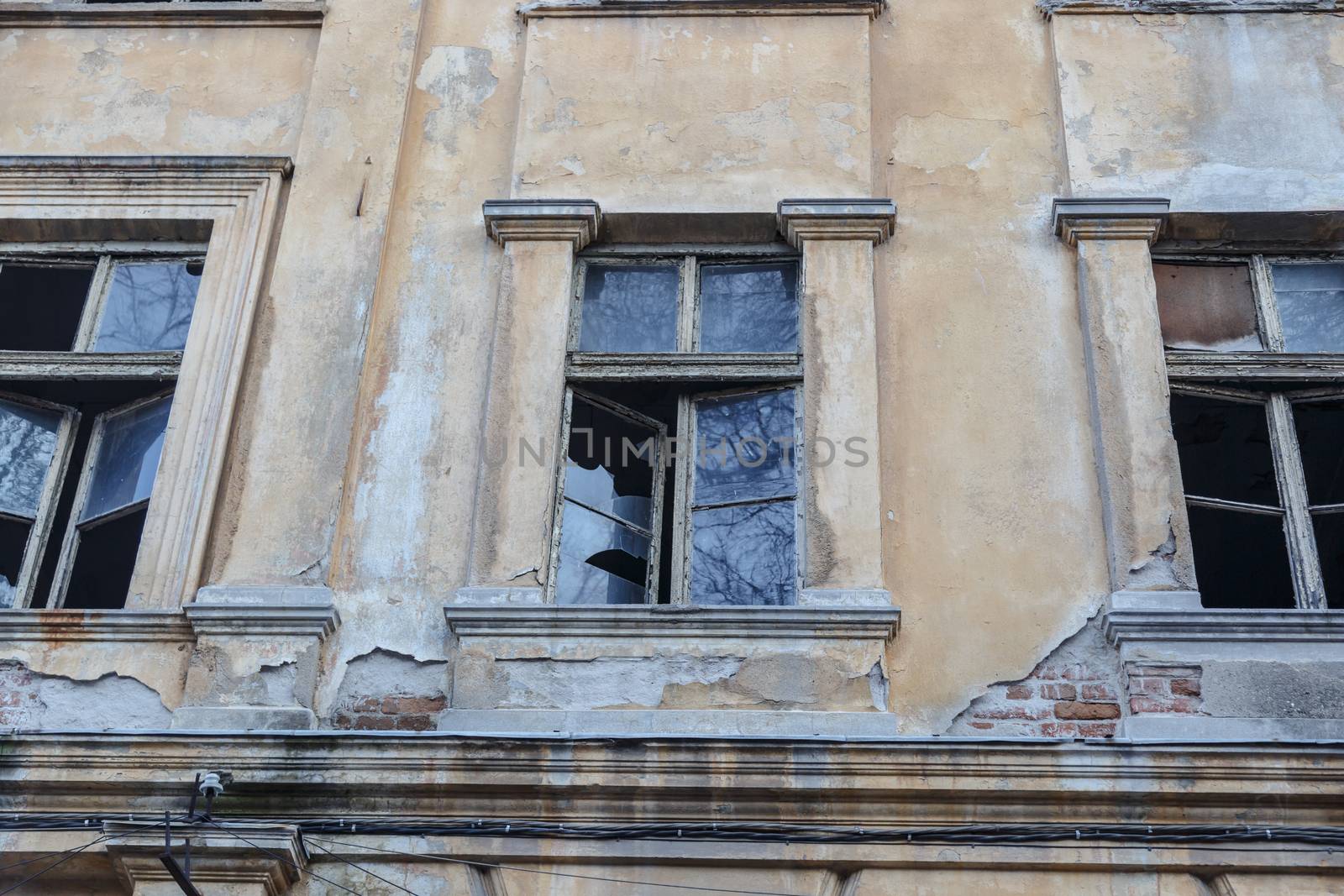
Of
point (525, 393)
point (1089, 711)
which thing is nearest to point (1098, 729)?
point (1089, 711)

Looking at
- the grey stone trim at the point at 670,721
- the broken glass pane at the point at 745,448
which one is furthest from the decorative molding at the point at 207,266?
the broken glass pane at the point at 745,448

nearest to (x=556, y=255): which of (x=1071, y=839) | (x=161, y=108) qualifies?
(x=161, y=108)

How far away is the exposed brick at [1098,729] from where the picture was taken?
5.65m

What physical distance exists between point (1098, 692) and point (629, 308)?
2393 millimetres

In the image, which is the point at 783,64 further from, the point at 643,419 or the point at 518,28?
the point at 643,419

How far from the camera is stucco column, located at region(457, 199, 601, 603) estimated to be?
19.9ft

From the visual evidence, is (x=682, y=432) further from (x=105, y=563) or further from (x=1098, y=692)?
(x=105, y=563)

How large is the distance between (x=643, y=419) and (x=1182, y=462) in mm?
2075

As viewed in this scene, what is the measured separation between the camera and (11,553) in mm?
6480

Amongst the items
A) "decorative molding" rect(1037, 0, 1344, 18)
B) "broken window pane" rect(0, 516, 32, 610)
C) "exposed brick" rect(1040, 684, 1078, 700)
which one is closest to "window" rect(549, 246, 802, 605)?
"exposed brick" rect(1040, 684, 1078, 700)

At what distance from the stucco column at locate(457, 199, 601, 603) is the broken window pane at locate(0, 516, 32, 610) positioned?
1.78 meters

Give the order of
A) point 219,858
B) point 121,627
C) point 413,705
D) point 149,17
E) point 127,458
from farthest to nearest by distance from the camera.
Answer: point 149,17 < point 127,458 < point 121,627 < point 413,705 < point 219,858

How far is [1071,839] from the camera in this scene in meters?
5.27

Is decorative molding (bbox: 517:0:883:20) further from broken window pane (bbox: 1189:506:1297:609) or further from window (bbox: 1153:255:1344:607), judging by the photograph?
broken window pane (bbox: 1189:506:1297:609)
